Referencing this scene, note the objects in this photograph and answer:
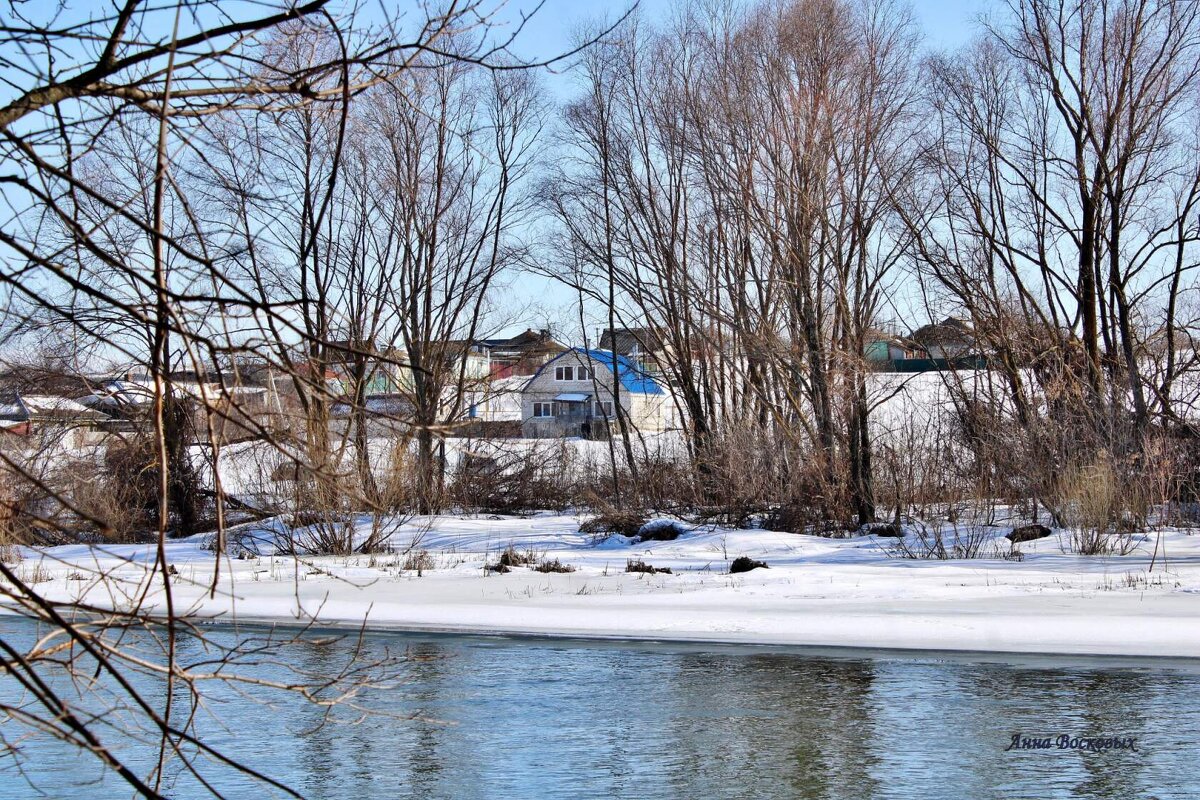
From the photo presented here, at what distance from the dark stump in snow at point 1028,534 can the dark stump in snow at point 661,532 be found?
5347mm

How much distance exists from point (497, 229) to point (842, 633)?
21.1m

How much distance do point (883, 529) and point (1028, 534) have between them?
7.54 ft

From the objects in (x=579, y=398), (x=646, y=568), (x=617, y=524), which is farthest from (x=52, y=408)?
(x=579, y=398)

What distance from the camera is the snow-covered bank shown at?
1015cm

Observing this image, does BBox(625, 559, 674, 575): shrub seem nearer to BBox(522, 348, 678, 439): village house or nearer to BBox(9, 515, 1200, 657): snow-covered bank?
BBox(9, 515, 1200, 657): snow-covered bank

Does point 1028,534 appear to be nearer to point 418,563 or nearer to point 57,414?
point 418,563

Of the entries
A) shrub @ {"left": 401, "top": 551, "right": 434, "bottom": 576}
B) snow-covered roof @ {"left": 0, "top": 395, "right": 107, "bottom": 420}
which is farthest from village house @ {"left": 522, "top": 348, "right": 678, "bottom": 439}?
shrub @ {"left": 401, "top": 551, "right": 434, "bottom": 576}

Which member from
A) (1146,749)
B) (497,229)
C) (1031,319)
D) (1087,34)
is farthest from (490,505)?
(1146,749)

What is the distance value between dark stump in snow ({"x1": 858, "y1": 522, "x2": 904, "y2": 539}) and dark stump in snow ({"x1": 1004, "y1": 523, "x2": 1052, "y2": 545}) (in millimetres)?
1617

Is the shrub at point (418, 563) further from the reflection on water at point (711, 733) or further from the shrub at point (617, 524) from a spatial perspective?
the reflection on water at point (711, 733)

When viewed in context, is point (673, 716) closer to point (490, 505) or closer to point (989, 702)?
point (989, 702)

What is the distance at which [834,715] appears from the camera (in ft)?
24.2

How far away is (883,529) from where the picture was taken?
18422 millimetres

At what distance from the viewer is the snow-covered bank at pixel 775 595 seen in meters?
10.1
